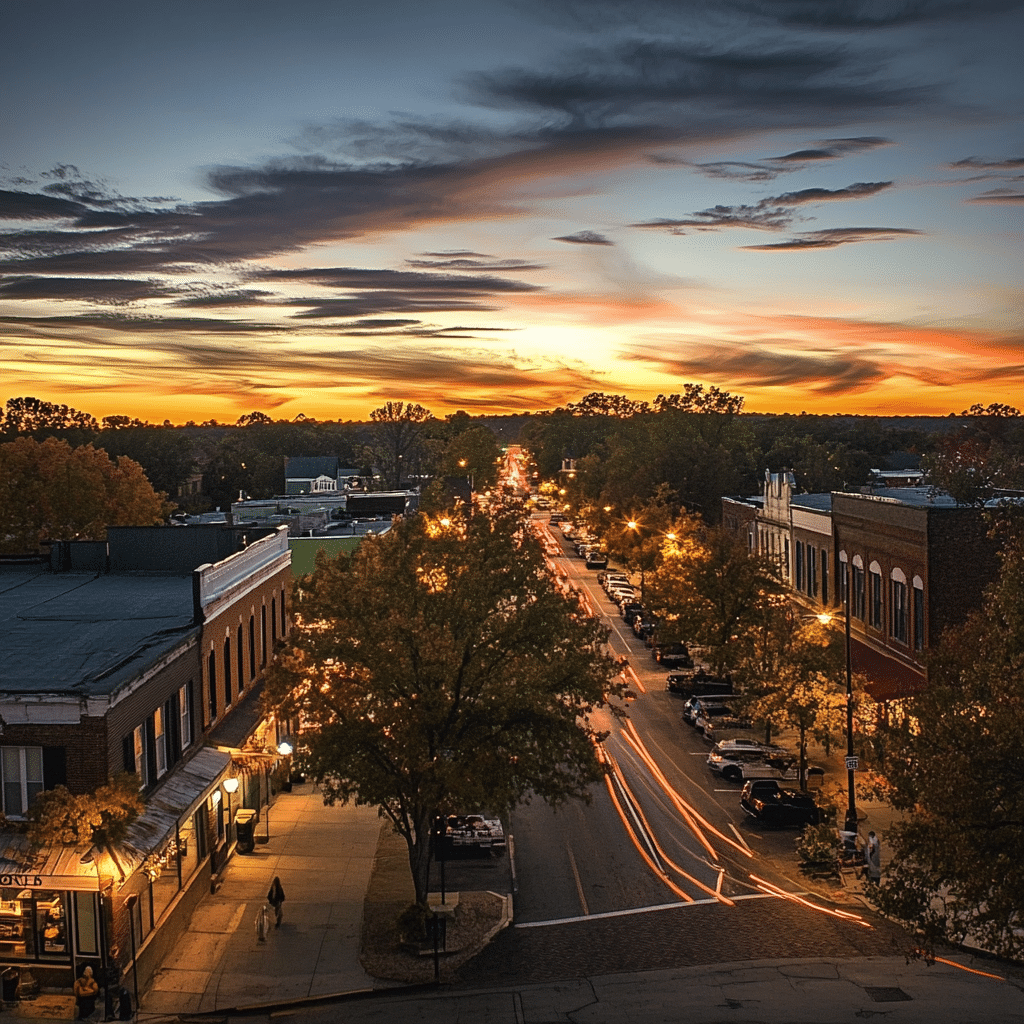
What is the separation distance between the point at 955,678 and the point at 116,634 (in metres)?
23.0

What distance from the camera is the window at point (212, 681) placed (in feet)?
108

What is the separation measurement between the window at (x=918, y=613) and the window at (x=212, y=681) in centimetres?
2937

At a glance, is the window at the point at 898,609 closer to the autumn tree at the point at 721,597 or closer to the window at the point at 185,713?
the autumn tree at the point at 721,597

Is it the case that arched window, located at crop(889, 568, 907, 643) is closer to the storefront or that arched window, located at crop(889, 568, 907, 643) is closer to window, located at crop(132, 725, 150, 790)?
window, located at crop(132, 725, 150, 790)

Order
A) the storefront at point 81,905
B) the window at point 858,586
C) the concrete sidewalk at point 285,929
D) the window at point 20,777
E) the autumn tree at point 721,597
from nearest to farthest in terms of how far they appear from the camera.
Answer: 1. the storefront at point 81,905
2. the window at point 20,777
3. the concrete sidewalk at point 285,929
4. the autumn tree at point 721,597
5. the window at point 858,586

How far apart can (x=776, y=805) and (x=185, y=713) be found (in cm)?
1913

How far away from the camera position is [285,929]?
1089 inches

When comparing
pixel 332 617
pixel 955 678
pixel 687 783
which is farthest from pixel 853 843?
pixel 332 617

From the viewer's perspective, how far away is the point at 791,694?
132 feet

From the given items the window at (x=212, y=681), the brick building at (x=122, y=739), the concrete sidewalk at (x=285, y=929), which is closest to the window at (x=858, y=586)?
the concrete sidewalk at (x=285, y=929)

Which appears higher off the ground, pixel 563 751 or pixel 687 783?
pixel 563 751

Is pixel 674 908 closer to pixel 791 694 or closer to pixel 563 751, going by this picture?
pixel 563 751

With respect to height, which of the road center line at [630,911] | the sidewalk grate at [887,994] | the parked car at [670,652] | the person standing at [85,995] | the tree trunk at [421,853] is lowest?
the road center line at [630,911]

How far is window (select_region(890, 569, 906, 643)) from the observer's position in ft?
161
